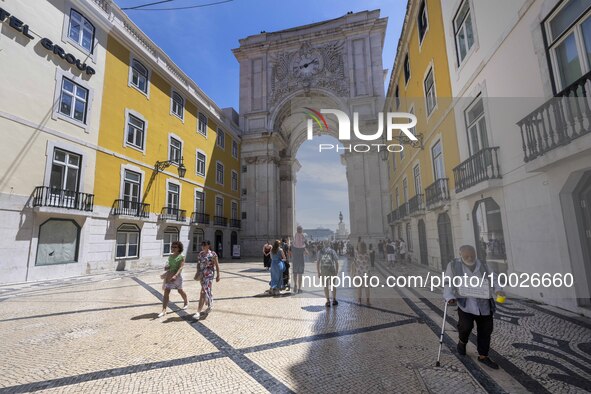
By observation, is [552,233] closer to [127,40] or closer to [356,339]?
[356,339]

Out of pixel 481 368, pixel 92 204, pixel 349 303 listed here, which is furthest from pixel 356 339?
pixel 92 204

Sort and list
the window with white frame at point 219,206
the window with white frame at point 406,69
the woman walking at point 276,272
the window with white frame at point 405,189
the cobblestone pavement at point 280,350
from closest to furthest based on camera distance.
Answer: the cobblestone pavement at point 280,350
the woman walking at point 276,272
the window with white frame at point 406,69
the window with white frame at point 405,189
the window with white frame at point 219,206

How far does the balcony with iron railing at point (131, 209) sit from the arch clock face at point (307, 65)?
2033 cm

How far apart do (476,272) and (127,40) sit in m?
17.7

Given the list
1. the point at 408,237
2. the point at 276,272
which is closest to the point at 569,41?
the point at 276,272

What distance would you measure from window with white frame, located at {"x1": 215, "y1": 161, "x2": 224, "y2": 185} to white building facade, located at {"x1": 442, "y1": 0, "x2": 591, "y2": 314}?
18.3 meters

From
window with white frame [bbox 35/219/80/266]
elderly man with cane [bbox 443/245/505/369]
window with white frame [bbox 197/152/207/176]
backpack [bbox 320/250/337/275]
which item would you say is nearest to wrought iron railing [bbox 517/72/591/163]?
elderly man with cane [bbox 443/245/505/369]

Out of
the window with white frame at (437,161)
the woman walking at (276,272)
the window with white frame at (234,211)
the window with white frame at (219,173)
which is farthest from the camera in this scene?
the window with white frame at (234,211)

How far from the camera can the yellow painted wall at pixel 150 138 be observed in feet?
43.1

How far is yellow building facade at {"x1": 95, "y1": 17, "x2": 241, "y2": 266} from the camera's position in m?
13.3

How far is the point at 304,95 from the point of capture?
28.1 m

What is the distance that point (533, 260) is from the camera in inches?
233

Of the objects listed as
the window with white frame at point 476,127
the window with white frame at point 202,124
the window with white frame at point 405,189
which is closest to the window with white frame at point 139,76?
the window with white frame at point 202,124

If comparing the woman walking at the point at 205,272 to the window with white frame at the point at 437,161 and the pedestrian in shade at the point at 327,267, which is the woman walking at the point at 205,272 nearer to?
the pedestrian in shade at the point at 327,267
